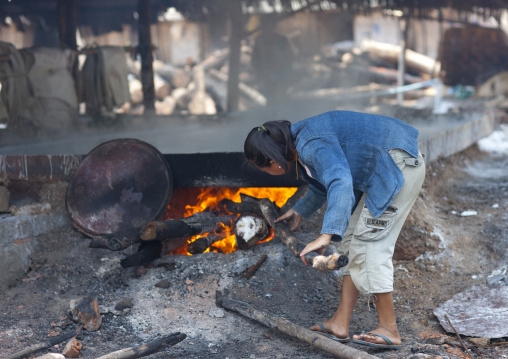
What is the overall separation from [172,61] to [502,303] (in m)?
14.2

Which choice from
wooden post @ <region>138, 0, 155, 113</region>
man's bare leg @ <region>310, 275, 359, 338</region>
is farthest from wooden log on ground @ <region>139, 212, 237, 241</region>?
wooden post @ <region>138, 0, 155, 113</region>

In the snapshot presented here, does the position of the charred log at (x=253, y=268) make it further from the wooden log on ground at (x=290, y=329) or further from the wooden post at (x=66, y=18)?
the wooden post at (x=66, y=18)

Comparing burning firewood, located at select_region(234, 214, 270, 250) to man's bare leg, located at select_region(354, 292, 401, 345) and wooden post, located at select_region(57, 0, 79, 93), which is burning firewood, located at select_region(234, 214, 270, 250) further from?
wooden post, located at select_region(57, 0, 79, 93)

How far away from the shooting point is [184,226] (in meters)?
4.20

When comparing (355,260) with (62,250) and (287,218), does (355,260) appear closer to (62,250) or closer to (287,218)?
(287,218)

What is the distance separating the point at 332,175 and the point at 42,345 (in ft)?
6.77

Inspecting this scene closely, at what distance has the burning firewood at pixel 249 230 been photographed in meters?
4.25

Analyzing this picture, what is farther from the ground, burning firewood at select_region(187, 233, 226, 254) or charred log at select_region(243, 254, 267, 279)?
burning firewood at select_region(187, 233, 226, 254)

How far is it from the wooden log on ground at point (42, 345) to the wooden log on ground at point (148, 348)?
50cm

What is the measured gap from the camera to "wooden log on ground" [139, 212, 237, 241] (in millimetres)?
3996

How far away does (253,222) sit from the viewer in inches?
168

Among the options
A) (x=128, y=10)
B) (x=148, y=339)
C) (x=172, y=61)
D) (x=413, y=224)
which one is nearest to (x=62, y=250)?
(x=148, y=339)

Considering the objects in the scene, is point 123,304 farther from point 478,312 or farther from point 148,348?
point 478,312

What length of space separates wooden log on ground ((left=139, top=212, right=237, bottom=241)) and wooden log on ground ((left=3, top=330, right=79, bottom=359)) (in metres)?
0.95
